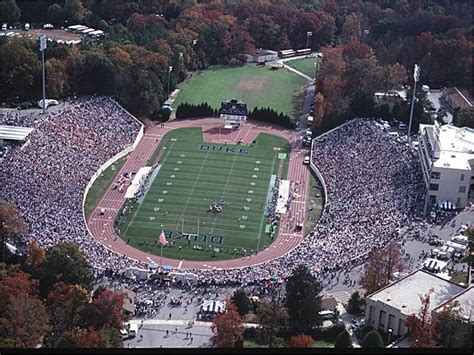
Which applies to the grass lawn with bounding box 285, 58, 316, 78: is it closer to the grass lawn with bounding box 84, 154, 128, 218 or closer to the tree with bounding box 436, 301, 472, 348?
the grass lawn with bounding box 84, 154, 128, 218

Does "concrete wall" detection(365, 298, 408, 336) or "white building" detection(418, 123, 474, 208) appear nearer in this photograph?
"concrete wall" detection(365, 298, 408, 336)

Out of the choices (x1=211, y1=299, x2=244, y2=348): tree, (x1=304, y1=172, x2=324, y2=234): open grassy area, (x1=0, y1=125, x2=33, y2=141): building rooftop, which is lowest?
(x1=304, y1=172, x2=324, y2=234): open grassy area

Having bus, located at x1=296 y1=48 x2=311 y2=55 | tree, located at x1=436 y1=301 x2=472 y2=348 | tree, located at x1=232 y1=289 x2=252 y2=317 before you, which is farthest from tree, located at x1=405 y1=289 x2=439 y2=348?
bus, located at x1=296 y1=48 x2=311 y2=55

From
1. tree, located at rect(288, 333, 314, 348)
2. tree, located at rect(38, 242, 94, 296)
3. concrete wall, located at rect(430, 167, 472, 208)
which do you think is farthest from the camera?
concrete wall, located at rect(430, 167, 472, 208)

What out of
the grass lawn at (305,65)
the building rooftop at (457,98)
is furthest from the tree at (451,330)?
the grass lawn at (305,65)

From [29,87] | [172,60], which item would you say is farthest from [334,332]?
[172,60]

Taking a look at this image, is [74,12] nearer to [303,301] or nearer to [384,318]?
[303,301]
